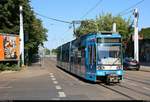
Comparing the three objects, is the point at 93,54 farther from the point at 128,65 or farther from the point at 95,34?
the point at 128,65

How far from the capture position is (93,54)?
83.5 ft

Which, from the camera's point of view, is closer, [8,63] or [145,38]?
[8,63]

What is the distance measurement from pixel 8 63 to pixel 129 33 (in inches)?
1657

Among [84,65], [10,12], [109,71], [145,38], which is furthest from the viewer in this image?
[145,38]

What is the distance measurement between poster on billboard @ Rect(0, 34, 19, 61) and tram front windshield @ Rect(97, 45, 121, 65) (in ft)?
69.3

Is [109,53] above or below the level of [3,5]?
below

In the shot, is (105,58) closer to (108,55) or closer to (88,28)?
(108,55)

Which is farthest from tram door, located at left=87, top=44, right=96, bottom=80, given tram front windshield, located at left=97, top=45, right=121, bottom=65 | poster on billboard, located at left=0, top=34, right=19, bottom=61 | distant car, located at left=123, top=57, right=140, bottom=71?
distant car, located at left=123, top=57, right=140, bottom=71

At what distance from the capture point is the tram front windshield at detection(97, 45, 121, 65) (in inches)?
982

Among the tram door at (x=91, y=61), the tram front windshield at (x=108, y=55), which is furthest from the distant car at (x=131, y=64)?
the tram front windshield at (x=108, y=55)

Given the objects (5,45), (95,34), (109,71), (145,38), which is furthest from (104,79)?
(145,38)

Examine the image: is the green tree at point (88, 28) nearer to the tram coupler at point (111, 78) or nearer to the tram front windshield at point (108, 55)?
the tram front windshield at point (108, 55)

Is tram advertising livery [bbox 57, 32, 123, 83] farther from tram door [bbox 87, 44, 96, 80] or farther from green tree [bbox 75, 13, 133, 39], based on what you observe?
green tree [bbox 75, 13, 133, 39]

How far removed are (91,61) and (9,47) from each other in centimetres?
2178
